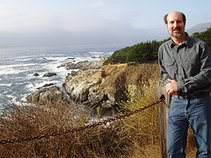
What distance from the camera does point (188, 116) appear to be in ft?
14.6

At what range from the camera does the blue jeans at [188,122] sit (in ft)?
14.4

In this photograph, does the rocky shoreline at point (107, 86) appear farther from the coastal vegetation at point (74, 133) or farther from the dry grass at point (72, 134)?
the dry grass at point (72, 134)

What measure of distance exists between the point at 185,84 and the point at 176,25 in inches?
24.6

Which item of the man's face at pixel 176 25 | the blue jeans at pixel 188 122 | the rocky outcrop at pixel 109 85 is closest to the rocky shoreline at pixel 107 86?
the rocky outcrop at pixel 109 85

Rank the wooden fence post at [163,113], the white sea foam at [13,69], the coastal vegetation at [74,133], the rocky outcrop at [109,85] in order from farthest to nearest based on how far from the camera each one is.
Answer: the white sea foam at [13,69] < the rocky outcrop at [109,85] < the coastal vegetation at [74,133] < the wooden fence post at [163,113]

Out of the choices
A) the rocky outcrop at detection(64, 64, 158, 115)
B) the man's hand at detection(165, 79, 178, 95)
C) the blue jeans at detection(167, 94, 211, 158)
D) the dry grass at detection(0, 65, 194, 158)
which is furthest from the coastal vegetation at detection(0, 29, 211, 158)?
the rocky outcrop at detection(64, 64, 158, 115)

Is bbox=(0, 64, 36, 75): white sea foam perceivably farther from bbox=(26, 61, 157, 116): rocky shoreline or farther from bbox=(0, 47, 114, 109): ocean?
bbox=(26, 61, 157, 116): rocky shoreline

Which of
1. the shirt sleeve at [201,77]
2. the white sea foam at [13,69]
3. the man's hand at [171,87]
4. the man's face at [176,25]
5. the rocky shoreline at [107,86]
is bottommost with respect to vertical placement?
the white sea foam at [13,69]

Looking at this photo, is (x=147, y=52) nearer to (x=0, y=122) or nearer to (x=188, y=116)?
(x=0, y=122)

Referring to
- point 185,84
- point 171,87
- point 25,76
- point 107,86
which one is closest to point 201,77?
point 185,84

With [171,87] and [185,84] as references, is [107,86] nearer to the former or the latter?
[171,87]

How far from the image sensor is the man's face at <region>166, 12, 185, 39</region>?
4.36m

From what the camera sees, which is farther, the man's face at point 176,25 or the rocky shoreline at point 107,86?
the rocky shoreline at point 107,86

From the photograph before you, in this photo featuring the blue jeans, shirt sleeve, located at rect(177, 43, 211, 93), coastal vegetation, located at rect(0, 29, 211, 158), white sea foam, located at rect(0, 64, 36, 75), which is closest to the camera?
shirt sleeve, located at rect(177, 43, 211, 93)
